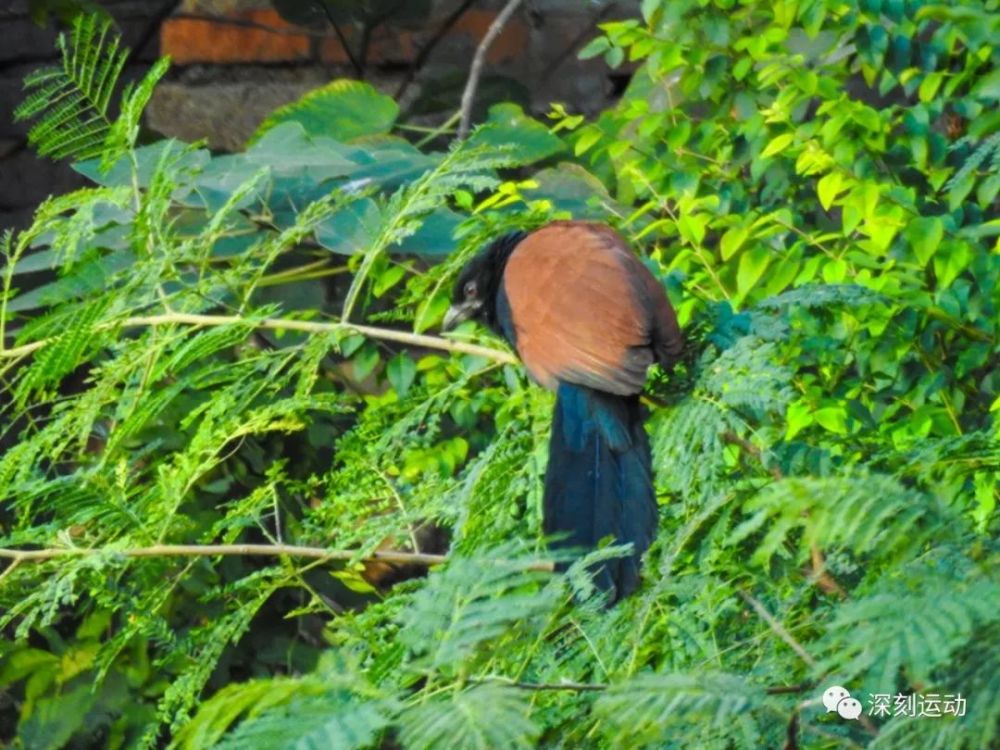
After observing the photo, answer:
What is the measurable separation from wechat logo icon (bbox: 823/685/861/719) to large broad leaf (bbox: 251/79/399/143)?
7.27ft

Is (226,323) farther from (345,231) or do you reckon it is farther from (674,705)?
(674,705)

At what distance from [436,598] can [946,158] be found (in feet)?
6.87

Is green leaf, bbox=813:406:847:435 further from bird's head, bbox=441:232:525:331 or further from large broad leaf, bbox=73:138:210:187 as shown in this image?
large broad leaf, bbox=73:138:210:187

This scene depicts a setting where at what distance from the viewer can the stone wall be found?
347 cm

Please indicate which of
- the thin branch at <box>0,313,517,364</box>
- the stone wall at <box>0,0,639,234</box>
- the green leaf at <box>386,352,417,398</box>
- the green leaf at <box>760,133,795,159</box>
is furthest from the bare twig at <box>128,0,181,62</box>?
the thin branch at <box>0,313,517,364</box>

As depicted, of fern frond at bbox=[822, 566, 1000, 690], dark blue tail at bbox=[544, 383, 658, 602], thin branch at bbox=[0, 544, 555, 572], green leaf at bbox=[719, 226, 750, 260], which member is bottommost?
green leaf at bbox=[719, 226, 750, 260]

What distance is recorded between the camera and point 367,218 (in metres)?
2.09

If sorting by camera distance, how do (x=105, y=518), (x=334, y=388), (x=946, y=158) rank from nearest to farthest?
(x=105, y=518)
(x=946, y=158)
(x=334, y=388)

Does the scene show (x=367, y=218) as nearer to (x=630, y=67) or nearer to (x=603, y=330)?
(x=603, y=330)

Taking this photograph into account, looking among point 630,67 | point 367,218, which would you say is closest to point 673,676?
point 367,218

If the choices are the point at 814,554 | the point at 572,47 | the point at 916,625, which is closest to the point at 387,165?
the point at 572,47

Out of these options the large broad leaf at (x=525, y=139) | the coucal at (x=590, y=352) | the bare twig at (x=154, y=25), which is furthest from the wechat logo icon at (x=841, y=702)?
the bare twig at (x=154, y=25)

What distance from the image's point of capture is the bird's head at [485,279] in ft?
6.68

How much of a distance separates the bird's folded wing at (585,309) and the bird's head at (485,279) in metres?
0.07
